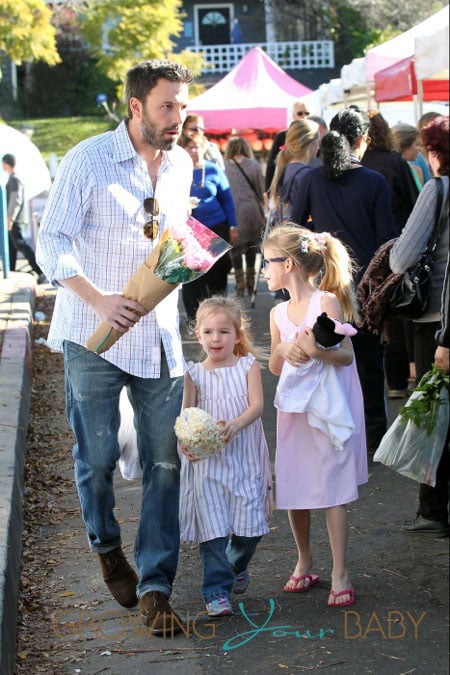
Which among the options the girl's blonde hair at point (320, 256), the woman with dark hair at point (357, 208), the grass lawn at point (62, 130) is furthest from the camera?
the grass lawn at point (62, 130)

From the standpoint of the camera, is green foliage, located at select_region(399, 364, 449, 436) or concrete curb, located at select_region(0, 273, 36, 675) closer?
concrete curb, located at select_region(0, 273, 36, 675)

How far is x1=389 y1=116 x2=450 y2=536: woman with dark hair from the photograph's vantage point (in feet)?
17.5

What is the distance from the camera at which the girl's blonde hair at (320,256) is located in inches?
197

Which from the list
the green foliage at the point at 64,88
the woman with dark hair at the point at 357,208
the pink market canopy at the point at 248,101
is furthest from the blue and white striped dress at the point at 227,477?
the green foliage at the point at 64,88

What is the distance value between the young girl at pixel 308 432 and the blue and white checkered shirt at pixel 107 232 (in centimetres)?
54

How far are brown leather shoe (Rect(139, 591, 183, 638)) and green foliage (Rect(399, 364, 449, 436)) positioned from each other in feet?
4.45

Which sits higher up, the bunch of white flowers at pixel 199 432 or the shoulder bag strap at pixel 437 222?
the shoulder bag strap at pixel 437 222

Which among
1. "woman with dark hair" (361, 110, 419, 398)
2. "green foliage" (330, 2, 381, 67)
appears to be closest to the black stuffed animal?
"woman with dark hair" (361, 110, 419, 398)

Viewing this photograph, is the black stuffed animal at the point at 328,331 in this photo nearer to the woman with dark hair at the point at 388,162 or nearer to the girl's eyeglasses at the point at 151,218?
the girl's eyeglasses at the point at 151,218

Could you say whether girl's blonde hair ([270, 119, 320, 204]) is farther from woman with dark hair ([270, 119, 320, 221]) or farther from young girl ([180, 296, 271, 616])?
young girl ([180, 296, 271, 616])

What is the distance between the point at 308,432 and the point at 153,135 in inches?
53.6

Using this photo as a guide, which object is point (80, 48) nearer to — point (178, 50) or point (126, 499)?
point (178, 50)

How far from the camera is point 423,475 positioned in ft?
16.7

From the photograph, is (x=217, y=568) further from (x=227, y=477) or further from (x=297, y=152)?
(x=297, y=152)
